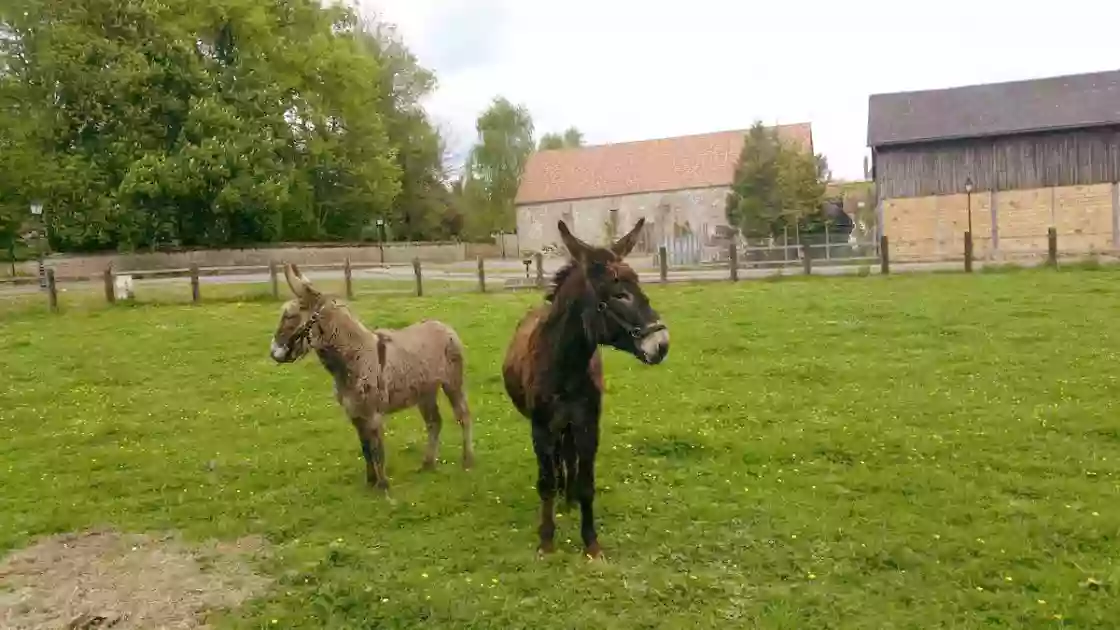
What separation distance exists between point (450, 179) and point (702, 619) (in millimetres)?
55671

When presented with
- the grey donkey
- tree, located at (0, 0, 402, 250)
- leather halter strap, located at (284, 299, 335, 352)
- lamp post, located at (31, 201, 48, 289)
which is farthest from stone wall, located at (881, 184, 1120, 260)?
lamp post, located at (31, 201, 48, 289)

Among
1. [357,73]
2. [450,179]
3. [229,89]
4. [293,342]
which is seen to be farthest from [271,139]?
[293,342]

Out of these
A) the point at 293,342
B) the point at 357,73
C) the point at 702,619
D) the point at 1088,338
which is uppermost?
the point at 357,73

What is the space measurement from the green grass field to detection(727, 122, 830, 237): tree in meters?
21.9

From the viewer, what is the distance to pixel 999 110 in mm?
34031

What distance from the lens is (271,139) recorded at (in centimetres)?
3959

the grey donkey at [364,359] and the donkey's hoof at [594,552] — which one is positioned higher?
the grey donkey at [364,359]

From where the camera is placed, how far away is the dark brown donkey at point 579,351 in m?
5.38

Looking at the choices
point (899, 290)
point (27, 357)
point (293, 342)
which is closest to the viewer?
point (293, 342)

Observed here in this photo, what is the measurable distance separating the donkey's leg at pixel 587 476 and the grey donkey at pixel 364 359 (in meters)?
2.29

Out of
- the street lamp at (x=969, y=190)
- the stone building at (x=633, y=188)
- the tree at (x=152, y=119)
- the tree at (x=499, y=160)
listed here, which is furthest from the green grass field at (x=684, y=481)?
the tree at (x=499, y=160)

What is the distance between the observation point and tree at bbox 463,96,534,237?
65688 millimetres

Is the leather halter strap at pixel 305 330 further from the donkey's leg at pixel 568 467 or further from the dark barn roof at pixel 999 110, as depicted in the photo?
the dark barn roof at pixel 999 110

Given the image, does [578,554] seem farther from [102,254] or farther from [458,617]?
[102,254]
